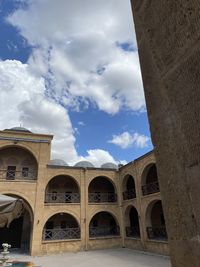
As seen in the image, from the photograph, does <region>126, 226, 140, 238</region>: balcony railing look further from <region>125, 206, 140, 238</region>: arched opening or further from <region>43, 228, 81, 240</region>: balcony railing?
<region>43, 228, 81, 240</region>: balcony railing

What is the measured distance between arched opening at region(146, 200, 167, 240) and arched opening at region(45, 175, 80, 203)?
7462 mm

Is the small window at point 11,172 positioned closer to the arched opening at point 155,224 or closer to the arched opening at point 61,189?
the arched opening at point 61,189

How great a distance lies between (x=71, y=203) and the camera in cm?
1994

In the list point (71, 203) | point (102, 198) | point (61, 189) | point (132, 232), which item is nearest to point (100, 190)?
point (102, 198)

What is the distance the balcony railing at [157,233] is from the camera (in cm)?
1726

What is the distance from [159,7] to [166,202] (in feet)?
3.46

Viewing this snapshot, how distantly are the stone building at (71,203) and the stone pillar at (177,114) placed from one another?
16516mm

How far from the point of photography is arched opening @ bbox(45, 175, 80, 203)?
885 inches

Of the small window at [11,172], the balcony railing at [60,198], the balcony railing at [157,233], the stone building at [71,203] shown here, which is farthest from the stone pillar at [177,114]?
the balcony railing at [60,198]

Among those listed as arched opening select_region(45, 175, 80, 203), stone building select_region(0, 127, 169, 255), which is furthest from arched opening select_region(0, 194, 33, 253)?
arched opening select_region(45, 175, 80, 203)

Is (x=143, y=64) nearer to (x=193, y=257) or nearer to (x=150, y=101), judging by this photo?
(x=150, y=101)

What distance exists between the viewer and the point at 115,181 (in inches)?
883

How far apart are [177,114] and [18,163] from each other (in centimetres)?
2290

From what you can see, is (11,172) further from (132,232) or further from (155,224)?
(155,224)
